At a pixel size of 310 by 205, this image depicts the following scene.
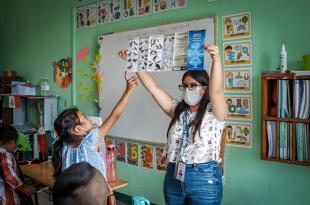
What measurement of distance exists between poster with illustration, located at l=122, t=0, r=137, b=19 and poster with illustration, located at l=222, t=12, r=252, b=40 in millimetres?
1120

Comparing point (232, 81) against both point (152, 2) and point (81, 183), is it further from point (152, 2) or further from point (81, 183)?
point (81, 183)

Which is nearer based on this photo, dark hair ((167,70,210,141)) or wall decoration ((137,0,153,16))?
dark hair ((167,70,210,141))

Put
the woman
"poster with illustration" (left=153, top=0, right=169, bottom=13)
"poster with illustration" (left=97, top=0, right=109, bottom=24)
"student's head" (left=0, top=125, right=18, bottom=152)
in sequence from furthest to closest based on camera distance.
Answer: "poster with illustration" (left=97, top=0, right=109, bottom=24)
"poster with illustration" (left=153, top=0, right=169, bottom=13)
"student's head" (left=0, top=125, right=18, bottom=152)
the woman

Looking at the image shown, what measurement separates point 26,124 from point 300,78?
4.10m

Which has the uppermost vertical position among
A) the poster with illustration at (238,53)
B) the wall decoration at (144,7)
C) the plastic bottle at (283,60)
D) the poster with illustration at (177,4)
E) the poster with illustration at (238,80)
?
the wall decoration at (144,7)

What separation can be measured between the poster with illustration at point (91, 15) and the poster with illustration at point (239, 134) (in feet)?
7.00

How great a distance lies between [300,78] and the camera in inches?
81.0

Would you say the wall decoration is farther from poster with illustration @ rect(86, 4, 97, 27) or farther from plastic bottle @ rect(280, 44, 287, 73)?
plastic bottle @ rect(280, 44, 287, 73)

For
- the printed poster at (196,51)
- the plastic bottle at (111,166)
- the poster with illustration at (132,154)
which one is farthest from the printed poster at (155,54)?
the poster with illustration at (132,154)

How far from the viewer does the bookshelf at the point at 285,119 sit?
2074 millimetres

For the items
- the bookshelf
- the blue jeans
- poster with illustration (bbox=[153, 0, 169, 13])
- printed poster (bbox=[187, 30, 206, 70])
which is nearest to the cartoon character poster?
poster with illustration (bbox=[153, 0, 169, 13])

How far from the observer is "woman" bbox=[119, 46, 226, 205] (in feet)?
5.44

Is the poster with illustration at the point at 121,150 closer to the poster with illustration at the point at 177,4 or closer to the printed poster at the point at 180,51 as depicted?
the poster with illustration at the point at 177,4

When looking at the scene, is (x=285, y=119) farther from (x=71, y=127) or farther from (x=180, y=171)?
(x=71, y=127)
